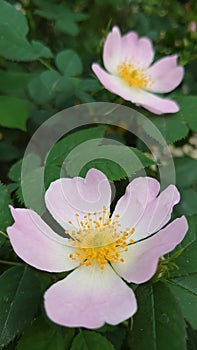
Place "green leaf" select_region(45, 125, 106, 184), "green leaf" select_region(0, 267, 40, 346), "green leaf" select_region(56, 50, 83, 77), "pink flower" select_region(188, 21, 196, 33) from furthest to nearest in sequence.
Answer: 1. "pink flower" select_region(188, 21, 196, 33)
2. "green leaf" select_region(56, 50, 83, 77)
3. "green leaf" select_region(45, 125, 106, 184)
4. "green leaf" select_region(0, 267, 40, 346)

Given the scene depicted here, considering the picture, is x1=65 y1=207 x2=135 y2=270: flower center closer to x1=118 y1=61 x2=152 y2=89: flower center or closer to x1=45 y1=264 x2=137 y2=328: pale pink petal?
x1=45 y1=264 x2=137 y2=328: pale pink petal

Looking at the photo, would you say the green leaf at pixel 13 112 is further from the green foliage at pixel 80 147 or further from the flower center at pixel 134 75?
the flower center at pixel 134 75

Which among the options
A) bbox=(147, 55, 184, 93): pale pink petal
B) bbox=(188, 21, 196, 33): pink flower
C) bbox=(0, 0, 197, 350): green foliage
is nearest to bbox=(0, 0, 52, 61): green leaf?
bbox=(0, 0, 197, 350): green foliage

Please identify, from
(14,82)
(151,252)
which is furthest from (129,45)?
(151,252)

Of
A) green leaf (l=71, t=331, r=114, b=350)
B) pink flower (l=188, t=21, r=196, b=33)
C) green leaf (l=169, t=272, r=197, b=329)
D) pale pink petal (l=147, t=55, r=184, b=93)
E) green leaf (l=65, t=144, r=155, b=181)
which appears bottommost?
green leaf (l=71, t=331, r=114, b=350)

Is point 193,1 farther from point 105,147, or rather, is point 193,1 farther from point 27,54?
point 105,147

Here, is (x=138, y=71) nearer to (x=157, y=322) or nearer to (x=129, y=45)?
(x=129, y=45)

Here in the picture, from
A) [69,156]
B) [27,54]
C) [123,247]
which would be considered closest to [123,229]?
[123,247]
